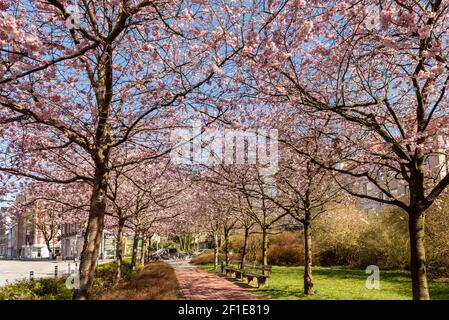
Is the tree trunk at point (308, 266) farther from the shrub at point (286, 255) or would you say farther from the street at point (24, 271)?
the shrub at point (286, 255)

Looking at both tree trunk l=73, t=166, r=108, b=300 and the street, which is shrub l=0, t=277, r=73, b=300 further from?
tree trunk l=73, t=166, r=108, b=300

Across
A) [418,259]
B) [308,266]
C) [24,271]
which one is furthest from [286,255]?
[418,259]

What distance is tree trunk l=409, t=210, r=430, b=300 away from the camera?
742 cm

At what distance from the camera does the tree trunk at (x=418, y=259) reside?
742 cm

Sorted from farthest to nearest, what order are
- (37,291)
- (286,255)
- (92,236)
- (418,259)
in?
(286,255), (37,291), (92,236), (418,259)

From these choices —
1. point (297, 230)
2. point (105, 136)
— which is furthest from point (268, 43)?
point (297, 230)

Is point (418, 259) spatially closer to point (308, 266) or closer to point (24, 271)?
point (308, 266)

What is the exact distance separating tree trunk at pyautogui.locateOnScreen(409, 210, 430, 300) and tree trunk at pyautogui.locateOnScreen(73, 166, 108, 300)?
574cm

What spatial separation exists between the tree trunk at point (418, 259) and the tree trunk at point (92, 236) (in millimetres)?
5739

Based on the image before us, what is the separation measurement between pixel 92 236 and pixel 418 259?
5.89 meters

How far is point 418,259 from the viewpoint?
7.48 meters

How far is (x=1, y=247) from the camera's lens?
123438 mm

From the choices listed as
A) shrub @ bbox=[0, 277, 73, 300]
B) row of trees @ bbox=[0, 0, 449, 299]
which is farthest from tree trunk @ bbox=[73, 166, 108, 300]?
shrub @ bbox=[0, 277, 73, 300]

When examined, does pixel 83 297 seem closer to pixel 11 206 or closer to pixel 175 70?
pixel 175 70
